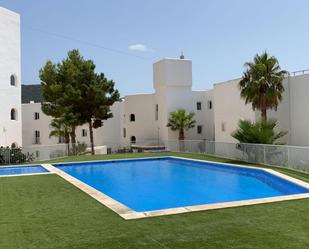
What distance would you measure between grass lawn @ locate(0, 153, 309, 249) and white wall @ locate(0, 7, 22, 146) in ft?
59.3

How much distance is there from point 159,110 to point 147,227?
2857 cm

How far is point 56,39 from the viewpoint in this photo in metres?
29.7

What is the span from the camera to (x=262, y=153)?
17938 mm

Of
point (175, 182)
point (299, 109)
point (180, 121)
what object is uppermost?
point (299, 109)

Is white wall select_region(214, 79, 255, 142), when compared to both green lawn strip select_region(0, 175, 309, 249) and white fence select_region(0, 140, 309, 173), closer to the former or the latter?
white fence select_region(0, 140, 309, 173)

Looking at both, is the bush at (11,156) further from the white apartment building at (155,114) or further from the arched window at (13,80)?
the white apartment building at (155,114)

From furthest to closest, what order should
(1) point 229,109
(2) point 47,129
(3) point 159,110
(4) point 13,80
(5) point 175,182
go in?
(2) point 47,129 < (3) point 159,110 < (4) point 13,80 < (1) point 229,109 < (5) point 175,182

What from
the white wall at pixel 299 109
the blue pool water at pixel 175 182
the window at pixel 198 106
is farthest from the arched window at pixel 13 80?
the white wall at pixel 299 109

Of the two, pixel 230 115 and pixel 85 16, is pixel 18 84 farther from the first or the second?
pixel 230 115

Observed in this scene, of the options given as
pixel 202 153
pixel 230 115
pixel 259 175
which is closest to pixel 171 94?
pixel 230 115

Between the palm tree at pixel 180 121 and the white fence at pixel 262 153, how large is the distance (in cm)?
714

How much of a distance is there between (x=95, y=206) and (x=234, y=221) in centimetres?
348

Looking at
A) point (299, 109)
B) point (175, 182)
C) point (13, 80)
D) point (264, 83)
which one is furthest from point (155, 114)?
point (175, 182)

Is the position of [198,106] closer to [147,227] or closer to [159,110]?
[159,110]
